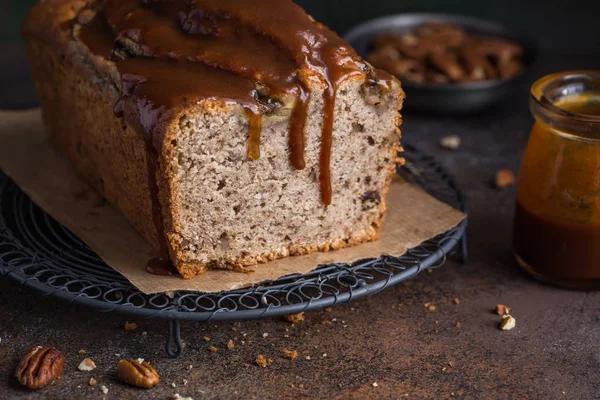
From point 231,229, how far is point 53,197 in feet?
3.19

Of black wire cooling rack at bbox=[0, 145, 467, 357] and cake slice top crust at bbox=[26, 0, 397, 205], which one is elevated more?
cake slice top crust at bbox=[26, 0, 397, 205]

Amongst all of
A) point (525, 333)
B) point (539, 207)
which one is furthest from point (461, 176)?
point (525, 333)

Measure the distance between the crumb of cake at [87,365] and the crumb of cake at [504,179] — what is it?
2.21 m

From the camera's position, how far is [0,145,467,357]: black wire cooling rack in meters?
2.58

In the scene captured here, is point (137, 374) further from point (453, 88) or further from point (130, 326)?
point (453, 88)

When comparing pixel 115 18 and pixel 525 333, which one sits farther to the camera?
pixel 115 18

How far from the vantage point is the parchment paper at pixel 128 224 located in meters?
2.86

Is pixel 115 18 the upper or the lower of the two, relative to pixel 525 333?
upper

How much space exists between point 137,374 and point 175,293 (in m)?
0.37

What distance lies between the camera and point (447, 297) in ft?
9.98

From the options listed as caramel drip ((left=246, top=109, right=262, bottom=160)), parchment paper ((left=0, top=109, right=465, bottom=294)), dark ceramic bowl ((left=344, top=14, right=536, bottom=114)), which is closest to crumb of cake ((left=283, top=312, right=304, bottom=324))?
parchment paper ((left=0, top=109, right=465, bottom=294))

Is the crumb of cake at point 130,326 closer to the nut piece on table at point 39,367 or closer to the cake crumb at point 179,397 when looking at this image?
the nut piece on table at point 39,367

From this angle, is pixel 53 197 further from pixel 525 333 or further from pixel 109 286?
pixel 525 333

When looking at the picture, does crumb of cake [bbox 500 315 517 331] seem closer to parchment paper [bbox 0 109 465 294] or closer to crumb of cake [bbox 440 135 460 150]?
parchment paper [bbox 0 109 465 294]
